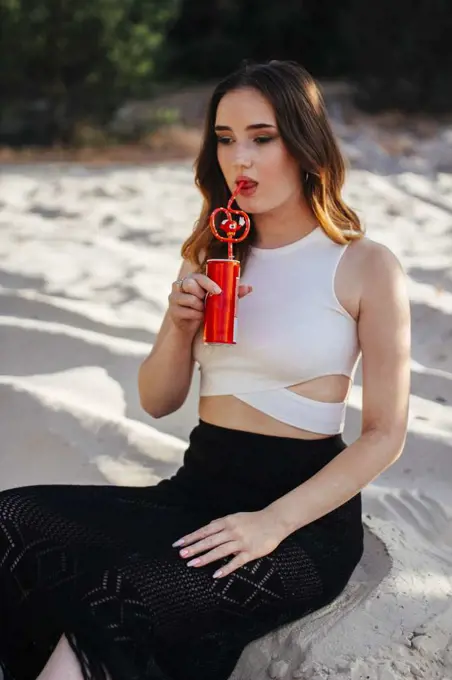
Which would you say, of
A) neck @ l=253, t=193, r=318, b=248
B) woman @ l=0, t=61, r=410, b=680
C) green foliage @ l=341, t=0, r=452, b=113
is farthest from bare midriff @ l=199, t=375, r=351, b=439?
green foliage @ l=341, t=0, r=452, b=113

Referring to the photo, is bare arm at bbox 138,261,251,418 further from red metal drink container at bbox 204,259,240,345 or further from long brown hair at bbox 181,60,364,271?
long brown hair at bbox 181,60,364,271

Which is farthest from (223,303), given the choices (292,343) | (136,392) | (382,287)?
(136,392)

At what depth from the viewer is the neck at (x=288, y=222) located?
7.12 feet

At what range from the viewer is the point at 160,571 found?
1762mm

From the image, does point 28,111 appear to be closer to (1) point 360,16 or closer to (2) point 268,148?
(1) point 360,16

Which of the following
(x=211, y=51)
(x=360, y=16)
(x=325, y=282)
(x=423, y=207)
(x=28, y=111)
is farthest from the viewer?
(x=211, y=51)

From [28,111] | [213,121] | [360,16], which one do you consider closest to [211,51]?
[360,16]

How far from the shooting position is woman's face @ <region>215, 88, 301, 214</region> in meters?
2.06

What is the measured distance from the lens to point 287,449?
2029 millimetres

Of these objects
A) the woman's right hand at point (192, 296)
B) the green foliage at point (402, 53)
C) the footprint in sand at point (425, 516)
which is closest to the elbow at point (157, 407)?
the woman's right hand at point (192, 296)

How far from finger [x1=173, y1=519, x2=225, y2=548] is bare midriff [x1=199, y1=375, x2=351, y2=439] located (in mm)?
266

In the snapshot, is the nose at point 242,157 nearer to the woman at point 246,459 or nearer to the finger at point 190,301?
A: the woman at point 246,459

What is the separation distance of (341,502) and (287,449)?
15cm

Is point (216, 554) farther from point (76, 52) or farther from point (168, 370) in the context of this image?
point (76, 52)
